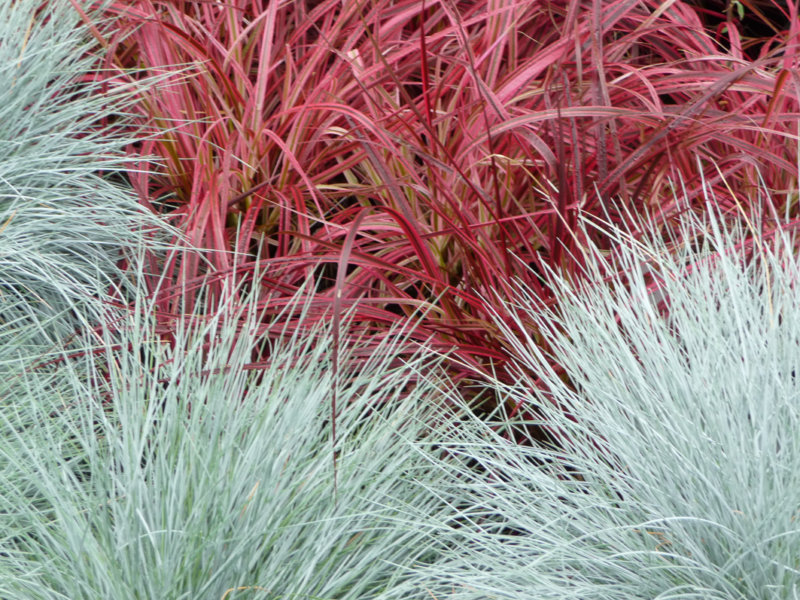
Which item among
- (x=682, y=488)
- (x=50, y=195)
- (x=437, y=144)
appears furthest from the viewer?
(x=50, y=195)

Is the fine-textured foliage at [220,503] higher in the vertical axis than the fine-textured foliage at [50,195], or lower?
lower

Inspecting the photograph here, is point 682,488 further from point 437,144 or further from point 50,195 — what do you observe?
point 50,195

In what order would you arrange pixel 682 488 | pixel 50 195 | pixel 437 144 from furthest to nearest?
1. pixel 50 195
2. pixel 437 144
3. pixel 682 488

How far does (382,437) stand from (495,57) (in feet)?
3.44

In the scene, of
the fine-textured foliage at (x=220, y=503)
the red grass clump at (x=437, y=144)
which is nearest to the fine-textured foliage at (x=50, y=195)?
the red grass clump at (x=437, y=144)

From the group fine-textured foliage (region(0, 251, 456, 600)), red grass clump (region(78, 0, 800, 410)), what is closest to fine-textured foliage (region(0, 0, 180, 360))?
red grass clump (region(78, 0, 800, 410))

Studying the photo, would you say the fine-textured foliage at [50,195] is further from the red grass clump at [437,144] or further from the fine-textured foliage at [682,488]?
the fine-textured foliage at [682,488]

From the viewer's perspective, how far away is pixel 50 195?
1.62 m

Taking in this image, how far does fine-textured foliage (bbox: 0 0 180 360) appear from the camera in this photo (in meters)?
1.50

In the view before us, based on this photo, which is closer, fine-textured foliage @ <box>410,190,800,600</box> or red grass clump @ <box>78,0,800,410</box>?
fine-textured foliage @ <box>410,190,800,600</box>

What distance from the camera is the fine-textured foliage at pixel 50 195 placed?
59.2 inches

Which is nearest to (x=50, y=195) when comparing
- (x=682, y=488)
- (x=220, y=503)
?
(x=220, y=503)

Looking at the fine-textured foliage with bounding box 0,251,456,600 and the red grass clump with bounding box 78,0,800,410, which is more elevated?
the red grass clump with bounding box 78,0,800,410

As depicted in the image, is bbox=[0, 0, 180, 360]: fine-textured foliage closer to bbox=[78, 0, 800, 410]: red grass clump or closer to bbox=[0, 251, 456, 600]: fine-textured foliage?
bbox=[78, 0, 800, 410]: red grass clump
